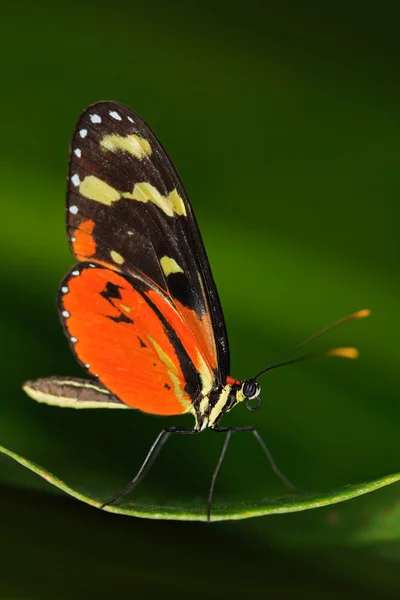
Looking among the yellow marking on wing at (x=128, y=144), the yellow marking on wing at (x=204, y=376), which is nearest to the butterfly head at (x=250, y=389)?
the yellow marking on wing at (x=204, y=376)

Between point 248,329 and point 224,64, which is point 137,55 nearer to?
point 224,64

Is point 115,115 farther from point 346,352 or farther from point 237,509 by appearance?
point 237,509

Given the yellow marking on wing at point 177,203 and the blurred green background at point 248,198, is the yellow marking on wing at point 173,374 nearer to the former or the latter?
the blurred green background at point 248,198

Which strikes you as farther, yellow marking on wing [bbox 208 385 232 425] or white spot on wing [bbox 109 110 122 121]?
yellow marking on wing [bbox 208 385 232 425]

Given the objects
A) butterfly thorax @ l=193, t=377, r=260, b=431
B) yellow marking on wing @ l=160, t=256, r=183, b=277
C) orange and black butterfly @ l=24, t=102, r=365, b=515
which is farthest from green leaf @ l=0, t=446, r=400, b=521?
yellow marking on wing @ l=160, t=256, r=183, b=277

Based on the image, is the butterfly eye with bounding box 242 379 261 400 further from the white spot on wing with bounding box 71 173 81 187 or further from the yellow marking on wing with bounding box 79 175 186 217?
the white spot on wing with bounding box 71 173 81 187

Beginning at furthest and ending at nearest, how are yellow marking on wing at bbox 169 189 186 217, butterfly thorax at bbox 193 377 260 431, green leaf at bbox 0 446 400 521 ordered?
butterfly thorax at bbox 193 377 260 431
yellow marking on wing at bbox 169 189 186 217
green leaf at bbox 0 446 400 521

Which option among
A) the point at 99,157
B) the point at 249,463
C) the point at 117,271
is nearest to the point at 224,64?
the point at 99,157
